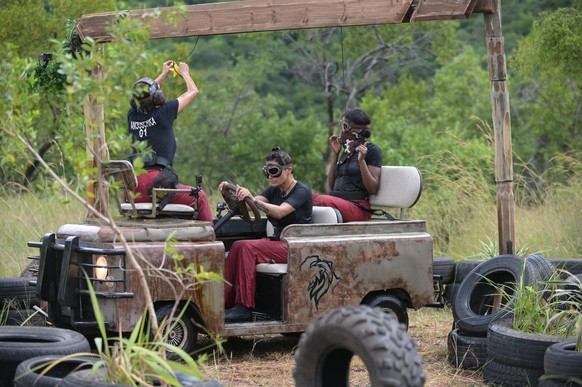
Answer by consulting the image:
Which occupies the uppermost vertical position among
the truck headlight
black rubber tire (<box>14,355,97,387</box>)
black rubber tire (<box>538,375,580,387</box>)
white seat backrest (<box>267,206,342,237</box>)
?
white seat backrest (<box>267,206,342,237</box>)

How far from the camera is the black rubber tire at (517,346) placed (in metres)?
6.88

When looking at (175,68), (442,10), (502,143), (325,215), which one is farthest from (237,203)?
(502,143)

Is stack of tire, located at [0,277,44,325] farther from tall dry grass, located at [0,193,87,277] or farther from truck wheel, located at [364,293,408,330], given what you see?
truck wheel, located at [364,293,408,330]

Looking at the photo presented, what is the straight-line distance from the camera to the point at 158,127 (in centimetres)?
855

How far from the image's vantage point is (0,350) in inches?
244

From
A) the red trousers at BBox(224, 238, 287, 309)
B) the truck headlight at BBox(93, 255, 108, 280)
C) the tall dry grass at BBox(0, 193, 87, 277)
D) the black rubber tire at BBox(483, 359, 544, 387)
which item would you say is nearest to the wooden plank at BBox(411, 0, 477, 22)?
the red trousers at BBox(224, 238, 287, 309)

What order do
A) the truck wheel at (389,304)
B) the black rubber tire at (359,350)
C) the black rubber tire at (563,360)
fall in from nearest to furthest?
the black rubber tire at (359,350), the black rubber tire at (563,360), the truck wheel at (389,304)

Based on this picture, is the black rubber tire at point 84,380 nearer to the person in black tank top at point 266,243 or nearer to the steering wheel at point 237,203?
the person in black tank top at point 266,243

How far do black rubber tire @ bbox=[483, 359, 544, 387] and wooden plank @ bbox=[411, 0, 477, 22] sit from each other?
3420mm

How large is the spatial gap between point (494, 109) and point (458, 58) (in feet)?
54.9

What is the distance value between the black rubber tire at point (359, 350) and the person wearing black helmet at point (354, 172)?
371cm

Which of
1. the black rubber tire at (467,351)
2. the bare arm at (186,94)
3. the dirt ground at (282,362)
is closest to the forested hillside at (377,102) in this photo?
the bare arm at (186,94)

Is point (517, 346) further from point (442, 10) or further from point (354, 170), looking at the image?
point (442, 10)

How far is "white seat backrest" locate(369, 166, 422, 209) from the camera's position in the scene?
8805mm
